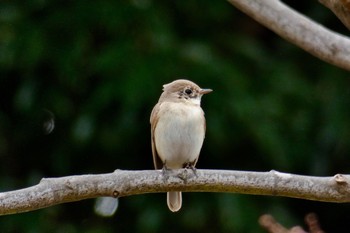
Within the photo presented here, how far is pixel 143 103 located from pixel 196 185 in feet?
10.4

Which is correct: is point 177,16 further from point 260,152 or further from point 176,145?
point 176,145

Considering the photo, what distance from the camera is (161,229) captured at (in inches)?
308

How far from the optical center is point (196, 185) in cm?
447

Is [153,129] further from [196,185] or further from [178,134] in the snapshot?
[196,185]

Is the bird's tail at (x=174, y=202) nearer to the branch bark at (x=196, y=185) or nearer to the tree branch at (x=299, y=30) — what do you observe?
the tree branch at (x=299, y=30)

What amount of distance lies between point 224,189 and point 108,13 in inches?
138

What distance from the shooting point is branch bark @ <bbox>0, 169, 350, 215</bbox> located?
4.35 m

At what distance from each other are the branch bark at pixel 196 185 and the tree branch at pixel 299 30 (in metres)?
1.05

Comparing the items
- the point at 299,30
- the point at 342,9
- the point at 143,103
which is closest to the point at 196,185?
the point at 342,9

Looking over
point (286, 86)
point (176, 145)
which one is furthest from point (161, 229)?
point (176, 145)

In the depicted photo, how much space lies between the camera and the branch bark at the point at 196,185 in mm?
4348

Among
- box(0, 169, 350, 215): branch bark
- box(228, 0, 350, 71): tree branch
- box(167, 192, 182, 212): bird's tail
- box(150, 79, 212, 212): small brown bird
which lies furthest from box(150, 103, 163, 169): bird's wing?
box(0, 169, 350, 215): branch bark

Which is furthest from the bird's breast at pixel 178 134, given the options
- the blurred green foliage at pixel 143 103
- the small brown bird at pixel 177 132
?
the blurred green foliage at pixel 143 103

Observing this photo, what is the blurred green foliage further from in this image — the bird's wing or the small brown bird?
the small brown bird
